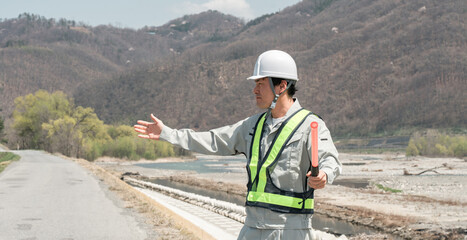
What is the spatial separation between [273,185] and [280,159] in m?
0.16

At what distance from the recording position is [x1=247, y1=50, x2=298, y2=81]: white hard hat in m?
3.30

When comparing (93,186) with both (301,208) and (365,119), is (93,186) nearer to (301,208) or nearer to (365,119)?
(301,208)

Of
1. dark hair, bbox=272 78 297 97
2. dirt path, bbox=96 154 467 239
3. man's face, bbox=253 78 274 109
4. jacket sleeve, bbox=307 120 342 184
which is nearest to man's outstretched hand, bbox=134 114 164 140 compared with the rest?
man's face, bbox=253 78 274 109

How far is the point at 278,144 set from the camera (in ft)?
10.5

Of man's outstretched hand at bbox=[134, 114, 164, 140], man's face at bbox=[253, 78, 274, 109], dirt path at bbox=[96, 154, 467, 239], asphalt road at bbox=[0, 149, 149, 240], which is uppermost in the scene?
man's face at bbox=[253, 78, 274, 109]

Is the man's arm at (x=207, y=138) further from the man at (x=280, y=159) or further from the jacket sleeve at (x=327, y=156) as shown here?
the jacket sleeve at (x=327, y=156)

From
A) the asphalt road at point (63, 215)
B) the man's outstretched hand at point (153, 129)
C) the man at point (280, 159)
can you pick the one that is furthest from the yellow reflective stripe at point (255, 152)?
the asphalt road at point (63, 215)

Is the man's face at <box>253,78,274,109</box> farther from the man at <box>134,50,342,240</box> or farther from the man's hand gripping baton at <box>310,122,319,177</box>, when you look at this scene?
the man's hand gripping baton at <box>310,122,319,177</box>

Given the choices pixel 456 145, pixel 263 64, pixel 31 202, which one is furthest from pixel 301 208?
pixel 456 145

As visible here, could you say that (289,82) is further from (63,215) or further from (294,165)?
(63,215)

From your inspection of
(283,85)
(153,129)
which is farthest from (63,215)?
(283,85)

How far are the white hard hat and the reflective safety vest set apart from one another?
26 centimetres

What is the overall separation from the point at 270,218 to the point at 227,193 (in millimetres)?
36977

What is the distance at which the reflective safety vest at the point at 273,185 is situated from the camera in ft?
10.3
